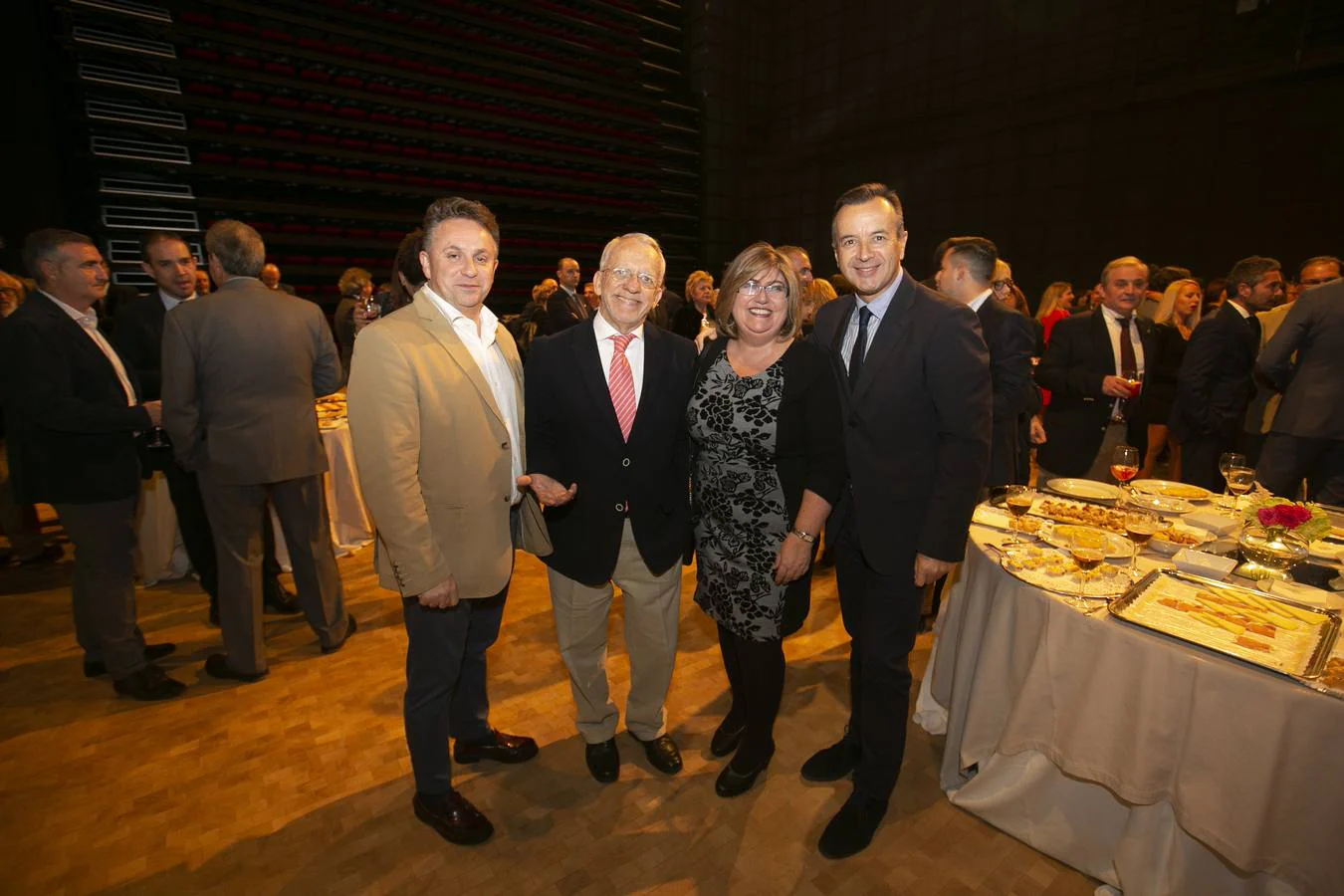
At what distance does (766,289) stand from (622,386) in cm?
52

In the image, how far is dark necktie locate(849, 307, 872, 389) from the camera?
1.80m

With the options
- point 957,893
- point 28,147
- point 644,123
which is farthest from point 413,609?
point 644,123

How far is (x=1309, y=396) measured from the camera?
3.20 m

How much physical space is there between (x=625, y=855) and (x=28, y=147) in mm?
7707

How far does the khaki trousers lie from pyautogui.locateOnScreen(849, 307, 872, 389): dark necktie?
842 mm

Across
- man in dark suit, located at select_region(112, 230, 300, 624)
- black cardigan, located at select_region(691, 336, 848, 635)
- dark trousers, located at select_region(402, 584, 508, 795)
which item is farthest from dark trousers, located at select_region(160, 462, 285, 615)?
black cardigan, located at select_region(691, 336, 848, 635)

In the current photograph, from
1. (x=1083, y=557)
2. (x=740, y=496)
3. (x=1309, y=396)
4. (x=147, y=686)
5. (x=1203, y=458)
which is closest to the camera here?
(x=1083, y=557)

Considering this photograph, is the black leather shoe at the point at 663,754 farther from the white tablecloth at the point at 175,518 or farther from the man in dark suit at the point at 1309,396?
the man in dark suit at the point at 1309,396

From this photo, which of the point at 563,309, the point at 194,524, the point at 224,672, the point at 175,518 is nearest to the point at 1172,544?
the point at 224,672

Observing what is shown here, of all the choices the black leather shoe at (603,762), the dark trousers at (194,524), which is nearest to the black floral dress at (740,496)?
the black leather shoe at (603,762)

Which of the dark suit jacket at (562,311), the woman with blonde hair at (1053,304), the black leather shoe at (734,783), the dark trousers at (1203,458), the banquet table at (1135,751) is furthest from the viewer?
the woman with blonde hair at (1053,304)

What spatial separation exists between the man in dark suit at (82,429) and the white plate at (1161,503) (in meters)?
3.84

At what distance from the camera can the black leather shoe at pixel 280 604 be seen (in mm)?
3402

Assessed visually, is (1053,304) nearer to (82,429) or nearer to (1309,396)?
(1309,396)
